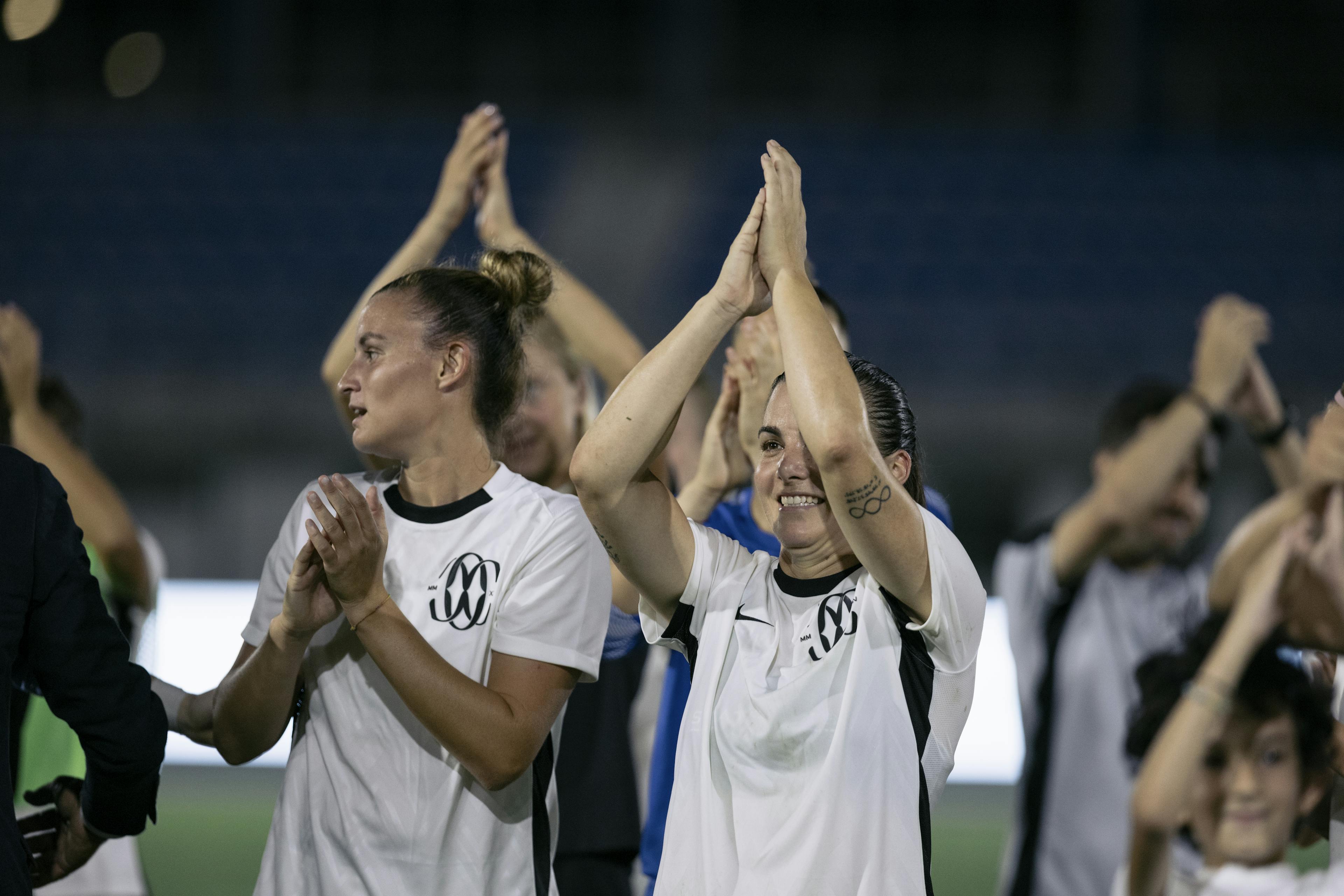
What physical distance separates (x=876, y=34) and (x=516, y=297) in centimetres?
1467

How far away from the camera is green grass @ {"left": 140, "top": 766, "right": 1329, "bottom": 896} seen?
6.14 metres

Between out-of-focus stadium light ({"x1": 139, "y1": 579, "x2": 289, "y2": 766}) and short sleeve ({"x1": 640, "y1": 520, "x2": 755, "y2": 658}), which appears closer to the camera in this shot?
short sleeve ({"x1": 640, "y1": 520, "x2": 755, "y2": 658})

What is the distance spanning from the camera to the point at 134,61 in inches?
639

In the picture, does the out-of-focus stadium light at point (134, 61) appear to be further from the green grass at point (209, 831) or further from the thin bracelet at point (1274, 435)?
the thin bracelet at point (1274, 435)

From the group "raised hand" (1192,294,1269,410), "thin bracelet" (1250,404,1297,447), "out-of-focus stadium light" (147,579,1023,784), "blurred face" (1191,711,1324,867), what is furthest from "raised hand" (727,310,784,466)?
"out-of-focus stadium light" (147,579,1023,784)

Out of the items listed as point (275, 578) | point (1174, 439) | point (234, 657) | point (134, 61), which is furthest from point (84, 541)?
point (134, 61)

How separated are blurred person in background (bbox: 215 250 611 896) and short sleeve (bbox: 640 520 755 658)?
12 centimetres

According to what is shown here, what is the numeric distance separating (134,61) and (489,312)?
15784 mm

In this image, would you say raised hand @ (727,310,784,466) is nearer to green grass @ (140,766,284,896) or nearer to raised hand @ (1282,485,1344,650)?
raised hand @ (1282,485,1344,650)

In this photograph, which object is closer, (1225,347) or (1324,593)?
(1324,593)

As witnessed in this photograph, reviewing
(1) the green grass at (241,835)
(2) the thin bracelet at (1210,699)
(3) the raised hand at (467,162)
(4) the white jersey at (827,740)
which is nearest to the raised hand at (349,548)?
(4) the white jersey at (827,740)

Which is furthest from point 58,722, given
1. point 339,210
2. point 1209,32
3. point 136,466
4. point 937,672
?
point 1209,32

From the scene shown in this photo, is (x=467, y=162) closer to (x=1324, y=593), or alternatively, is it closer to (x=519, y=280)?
(x=519, y=280)

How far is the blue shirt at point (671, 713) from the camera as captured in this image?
2828 mm
